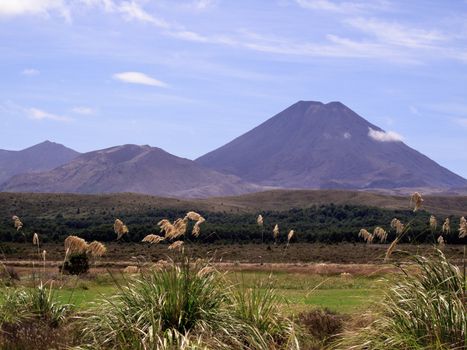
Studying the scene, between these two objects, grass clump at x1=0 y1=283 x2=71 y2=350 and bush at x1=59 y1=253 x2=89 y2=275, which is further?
bush at x1=59 y1=253 x2=89 y2=275

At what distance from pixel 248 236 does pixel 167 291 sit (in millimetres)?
70794

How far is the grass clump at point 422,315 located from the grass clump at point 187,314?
1.09 meters

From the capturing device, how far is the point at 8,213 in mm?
112750

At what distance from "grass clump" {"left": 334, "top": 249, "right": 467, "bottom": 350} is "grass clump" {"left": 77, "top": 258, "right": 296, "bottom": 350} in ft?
3.58

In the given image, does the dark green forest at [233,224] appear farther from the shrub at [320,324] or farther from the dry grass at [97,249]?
the dry grass at [97,249]

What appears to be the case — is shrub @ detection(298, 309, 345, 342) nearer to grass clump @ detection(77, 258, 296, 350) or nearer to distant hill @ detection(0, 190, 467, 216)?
grass clump @ detection(77, 258, 296, 350)

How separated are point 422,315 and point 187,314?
3.06 m

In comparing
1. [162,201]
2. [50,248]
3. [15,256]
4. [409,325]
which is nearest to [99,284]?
[409,325]

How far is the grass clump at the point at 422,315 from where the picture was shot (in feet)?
27.7

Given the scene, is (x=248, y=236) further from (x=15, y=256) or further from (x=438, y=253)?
(x=438, y=253)

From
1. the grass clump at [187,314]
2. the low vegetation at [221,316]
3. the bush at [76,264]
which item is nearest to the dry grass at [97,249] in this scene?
the low vegetation at [221,316]

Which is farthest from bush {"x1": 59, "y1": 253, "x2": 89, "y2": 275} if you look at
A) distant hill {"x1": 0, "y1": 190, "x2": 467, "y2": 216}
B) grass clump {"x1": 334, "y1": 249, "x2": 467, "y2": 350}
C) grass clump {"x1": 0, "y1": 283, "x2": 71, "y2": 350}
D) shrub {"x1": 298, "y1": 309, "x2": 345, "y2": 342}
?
distant hill {"x1": 0, "y1": 190, "x2": 467, "y2": 216}

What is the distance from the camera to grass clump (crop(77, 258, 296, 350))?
934 centimetres

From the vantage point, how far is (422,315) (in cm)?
888
